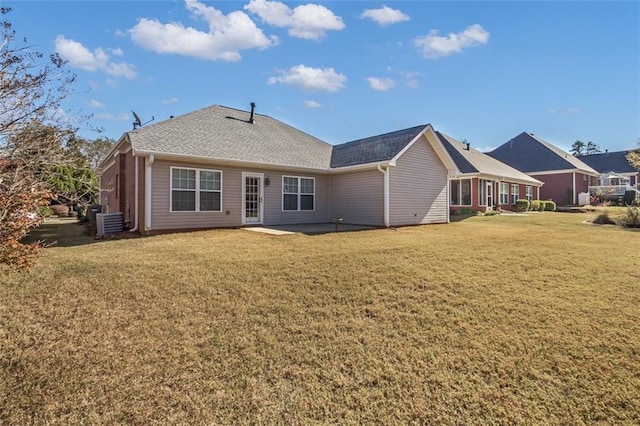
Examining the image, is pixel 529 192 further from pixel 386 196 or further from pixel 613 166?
pixel 386 196

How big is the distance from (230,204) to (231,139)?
3016 millimetres

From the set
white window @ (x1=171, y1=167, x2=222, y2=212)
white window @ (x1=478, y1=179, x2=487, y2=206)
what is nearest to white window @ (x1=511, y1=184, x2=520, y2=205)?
white window @ (x1=478, y1=179, x2=487, y2=206)

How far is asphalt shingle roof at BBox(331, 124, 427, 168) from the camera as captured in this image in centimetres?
1448

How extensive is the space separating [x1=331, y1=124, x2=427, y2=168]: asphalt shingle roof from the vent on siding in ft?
31.1

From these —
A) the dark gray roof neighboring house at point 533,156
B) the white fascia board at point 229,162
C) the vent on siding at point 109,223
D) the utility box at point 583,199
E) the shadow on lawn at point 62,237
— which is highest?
the dark gray roof neighboring house at point 533,156

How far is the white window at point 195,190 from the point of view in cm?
1205

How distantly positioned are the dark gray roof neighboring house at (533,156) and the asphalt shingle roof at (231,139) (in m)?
26.8

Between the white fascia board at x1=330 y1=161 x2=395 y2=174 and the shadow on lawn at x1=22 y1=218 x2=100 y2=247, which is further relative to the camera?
the white fascia board at x1=330 y1=161 x2=395 y2=174

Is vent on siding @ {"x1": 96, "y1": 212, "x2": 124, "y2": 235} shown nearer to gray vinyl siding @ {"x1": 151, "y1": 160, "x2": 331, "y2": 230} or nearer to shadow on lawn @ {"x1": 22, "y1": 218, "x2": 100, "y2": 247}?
shadow on lawn @ {"x1": 22, "y1": 218, "x2": 100, "y2": 247}

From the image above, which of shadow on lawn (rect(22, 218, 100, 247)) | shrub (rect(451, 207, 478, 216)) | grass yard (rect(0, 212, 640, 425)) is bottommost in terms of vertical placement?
grass yard (rect(0, 212, 640, 425))

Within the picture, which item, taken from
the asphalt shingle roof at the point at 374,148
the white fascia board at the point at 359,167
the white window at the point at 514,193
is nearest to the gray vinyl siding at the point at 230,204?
the white fascia board at the point at 359,167

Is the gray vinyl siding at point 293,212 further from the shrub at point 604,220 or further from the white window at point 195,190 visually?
the shrub at point 604,220

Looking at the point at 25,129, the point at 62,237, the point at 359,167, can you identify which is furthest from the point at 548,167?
the point at 25,129

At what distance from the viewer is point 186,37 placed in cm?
1285
